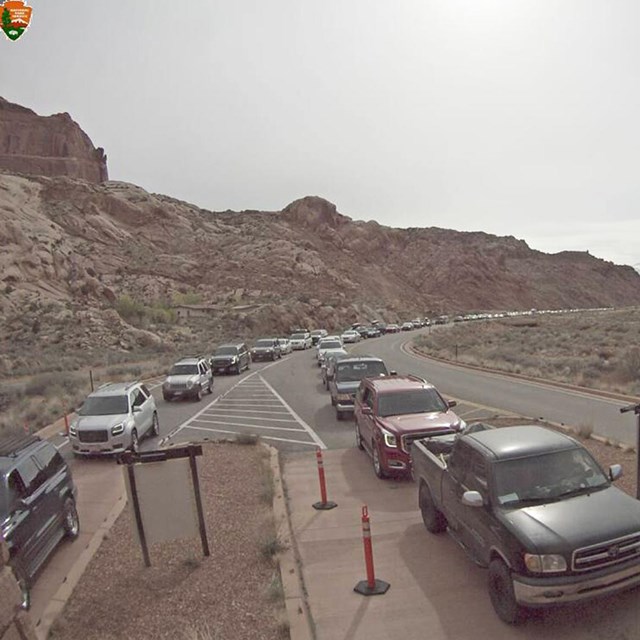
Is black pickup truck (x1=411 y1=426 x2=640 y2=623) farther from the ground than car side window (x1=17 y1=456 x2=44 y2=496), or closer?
closer

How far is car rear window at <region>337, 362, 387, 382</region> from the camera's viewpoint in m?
18.3

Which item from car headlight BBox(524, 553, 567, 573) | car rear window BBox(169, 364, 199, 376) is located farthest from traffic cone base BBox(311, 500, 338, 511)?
car rear window BBox(169, 364, 199, 376)

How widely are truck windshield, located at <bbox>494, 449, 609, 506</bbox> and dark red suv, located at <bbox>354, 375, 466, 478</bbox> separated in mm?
3929

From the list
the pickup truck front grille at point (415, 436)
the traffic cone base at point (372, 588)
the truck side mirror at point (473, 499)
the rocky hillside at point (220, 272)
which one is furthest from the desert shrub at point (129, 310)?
the truck side mirror at point (473, 499)

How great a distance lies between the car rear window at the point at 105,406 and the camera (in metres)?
14.5

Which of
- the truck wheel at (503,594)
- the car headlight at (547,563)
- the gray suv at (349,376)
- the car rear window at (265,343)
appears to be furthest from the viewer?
the car rear window at (265,343)

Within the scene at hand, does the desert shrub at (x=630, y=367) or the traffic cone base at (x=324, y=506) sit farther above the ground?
the traffic cone base at (x=324, y=506)

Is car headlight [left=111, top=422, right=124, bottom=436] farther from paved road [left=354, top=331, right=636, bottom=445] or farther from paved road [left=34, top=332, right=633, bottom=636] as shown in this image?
paved road [left=354, top=331, right=636, bottom=445]

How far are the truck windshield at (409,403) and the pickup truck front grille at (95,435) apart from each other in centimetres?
646

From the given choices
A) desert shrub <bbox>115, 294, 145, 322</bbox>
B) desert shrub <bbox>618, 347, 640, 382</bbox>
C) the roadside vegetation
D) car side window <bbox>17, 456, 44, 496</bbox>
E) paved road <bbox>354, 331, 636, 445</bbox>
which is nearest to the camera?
car side window <bbox>17, 456, 44, 496</bbox>

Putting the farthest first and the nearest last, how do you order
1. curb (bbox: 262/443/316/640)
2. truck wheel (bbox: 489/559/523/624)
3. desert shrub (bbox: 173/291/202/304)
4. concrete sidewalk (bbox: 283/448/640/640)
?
desert shrub (bbox: 173/291/202/304)
curb (bbox: 262/443/316/640)
concrete sidewalk (bbox: 283/448/640/640)
truck wheel (bbox: 489/559/523/624)

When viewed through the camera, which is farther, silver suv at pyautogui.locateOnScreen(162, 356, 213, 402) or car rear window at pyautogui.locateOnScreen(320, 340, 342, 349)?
car rear window at pyautogui.locateOnScreen(320, 340, 342, 349)

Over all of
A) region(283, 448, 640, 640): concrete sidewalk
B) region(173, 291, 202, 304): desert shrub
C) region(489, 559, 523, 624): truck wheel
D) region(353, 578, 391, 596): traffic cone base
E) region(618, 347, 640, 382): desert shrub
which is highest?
region(173, 291, 202, 304): desert shrub

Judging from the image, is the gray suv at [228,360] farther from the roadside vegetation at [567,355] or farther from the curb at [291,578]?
the curb at [291,578]
